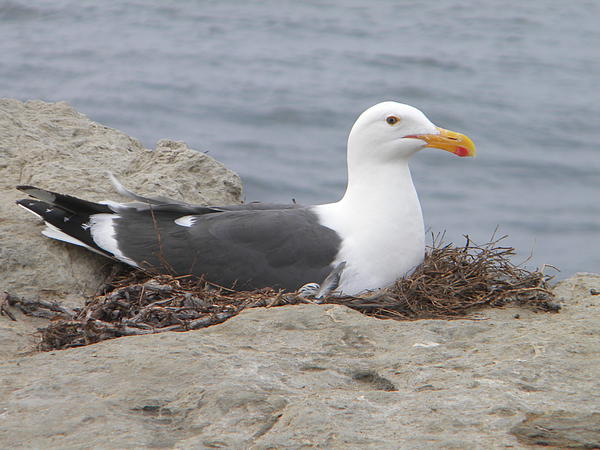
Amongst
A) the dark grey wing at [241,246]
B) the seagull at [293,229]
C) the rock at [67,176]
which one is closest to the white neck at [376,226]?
the seagull at [293,229]

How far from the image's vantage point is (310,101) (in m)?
13.2

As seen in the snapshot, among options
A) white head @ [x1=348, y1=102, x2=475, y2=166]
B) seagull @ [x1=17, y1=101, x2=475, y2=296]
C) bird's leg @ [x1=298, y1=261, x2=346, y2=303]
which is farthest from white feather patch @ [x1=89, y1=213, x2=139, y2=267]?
white head @ [x1=348, y1=102, x2=475, y2=166]

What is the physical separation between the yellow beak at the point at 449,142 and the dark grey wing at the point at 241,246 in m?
0.81

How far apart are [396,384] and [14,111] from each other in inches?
183

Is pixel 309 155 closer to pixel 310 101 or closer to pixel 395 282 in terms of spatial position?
pixel 310 101

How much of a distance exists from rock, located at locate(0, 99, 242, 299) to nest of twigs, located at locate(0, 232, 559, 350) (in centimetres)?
29

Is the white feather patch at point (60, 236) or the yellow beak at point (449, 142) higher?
the yellow beak at point (449, 142)

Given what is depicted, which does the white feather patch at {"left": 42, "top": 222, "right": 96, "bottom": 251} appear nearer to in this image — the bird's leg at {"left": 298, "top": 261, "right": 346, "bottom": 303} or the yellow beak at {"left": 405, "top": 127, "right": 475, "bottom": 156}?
the bird's leg at {"left": 298, "top": 261, "right": 346, "bottom": 303}

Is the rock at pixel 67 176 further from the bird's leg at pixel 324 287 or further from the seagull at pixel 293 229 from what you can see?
the bird's leg at pixel 324 287

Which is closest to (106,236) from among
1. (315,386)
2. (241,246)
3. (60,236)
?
(60,236)

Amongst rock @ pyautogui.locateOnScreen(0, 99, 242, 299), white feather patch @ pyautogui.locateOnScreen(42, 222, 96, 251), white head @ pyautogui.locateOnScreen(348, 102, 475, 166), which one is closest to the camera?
rock @ pyautogui.locateOnScreen(0, 99, 242, 299)

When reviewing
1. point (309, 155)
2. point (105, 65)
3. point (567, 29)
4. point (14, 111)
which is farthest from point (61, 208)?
point (567, 29)

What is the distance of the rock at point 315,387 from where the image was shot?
2.62m

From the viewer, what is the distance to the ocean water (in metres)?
10.9
